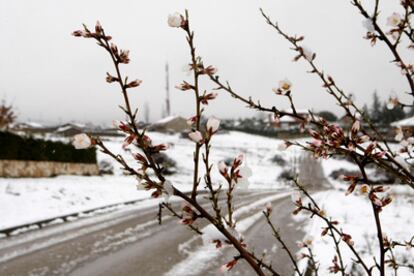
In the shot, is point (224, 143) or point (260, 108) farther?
point (224, 143)

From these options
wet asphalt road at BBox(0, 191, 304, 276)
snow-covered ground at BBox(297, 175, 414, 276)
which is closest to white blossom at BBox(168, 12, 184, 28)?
snow-covered ground at BBox(297, 175, 414, 276)

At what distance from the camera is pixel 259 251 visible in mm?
8203

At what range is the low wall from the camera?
16.9 metres

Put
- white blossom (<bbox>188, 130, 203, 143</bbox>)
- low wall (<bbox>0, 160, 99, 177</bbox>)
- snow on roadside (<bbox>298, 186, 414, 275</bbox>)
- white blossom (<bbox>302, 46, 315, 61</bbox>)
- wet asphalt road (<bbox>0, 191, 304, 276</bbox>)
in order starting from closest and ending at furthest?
white blossom (<bbox>188, 130, 203, 143</bbox>) < white blossom (<bbox>302, 46, 315, 61</bbox>) < snow on roadside (<bbox>298, 186, 414, 275</bbox>) < wet asphalt road (<bbox>0, 191, 304, 276</bbox>) < low wall (<bbox>0, 160, 99, 177</bbox>)

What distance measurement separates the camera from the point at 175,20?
4.59 ft

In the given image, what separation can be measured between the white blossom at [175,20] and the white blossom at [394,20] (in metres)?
1.17

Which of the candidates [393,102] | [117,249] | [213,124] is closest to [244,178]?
[213,124]

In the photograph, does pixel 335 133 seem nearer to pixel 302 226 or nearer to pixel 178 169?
pixel 302 226

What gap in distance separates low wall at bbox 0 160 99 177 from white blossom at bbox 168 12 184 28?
1736cm

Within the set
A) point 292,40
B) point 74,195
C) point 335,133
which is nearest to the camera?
point 335,133

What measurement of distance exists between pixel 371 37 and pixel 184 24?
1133 millimetres

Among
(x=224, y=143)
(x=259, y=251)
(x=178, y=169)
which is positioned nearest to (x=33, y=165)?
(x=259, y=251)

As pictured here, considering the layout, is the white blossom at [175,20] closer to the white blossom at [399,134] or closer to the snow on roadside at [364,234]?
the white blossom at [399,134]

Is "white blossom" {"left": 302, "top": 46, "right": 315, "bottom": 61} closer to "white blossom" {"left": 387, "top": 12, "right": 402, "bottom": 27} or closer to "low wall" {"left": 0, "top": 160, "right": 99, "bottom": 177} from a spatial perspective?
"white blossom" {"left": 387, "top": 12, "right": 402, "bottom": 27}
